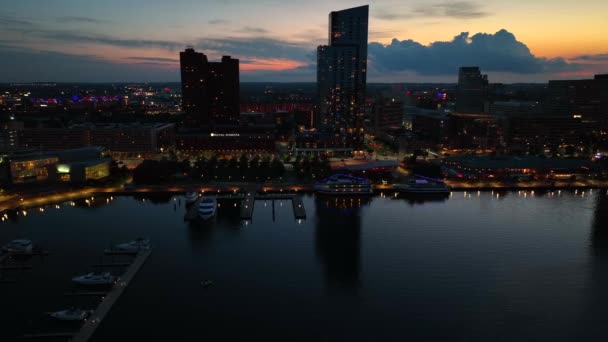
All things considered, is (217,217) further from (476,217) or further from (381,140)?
(381,140)

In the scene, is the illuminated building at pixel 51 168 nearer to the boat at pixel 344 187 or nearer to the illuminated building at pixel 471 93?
the boat at pixel 344 187

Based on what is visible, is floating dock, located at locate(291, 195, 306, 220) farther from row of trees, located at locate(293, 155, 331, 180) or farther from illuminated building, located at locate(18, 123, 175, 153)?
illuminated building, located at locate(18, 123, 175, 153)


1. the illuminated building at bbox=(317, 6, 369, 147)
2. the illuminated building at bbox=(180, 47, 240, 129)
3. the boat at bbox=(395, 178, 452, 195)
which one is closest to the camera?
the boat at bbox=(395, 178, 452, 195)

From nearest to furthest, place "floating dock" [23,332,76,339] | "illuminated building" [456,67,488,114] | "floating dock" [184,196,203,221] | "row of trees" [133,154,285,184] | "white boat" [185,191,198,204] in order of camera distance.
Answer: "floating dock" [23,332,76,339]
"floating dock" [184,196,203,221]
"white boat" [185,191,198,204]
"row of trees" [133,154,285,184]
"illuminated building" [456,67,488,114]

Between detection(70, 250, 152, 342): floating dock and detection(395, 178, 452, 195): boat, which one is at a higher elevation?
detection(395, 178, 452, 195): boat

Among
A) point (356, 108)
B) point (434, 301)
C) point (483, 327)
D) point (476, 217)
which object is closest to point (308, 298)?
point (434, 301)

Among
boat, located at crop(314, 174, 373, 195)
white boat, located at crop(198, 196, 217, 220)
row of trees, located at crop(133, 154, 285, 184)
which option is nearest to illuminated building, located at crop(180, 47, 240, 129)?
row of trees, located at crop(133, 154, 285, 184)
